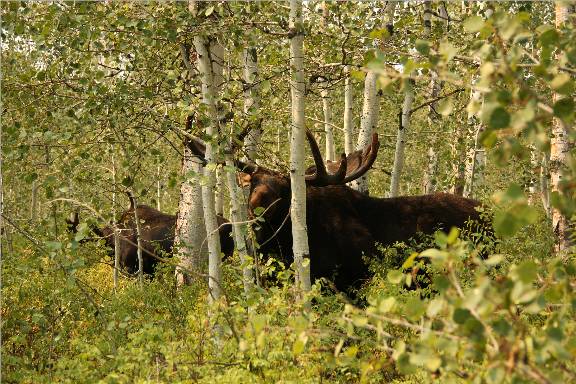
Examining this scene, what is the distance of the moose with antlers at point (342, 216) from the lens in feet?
27.6

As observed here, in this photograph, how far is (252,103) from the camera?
853 cm

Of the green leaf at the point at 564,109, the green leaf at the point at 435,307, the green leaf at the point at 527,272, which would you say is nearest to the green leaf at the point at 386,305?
the green leaf at the point at 435,307

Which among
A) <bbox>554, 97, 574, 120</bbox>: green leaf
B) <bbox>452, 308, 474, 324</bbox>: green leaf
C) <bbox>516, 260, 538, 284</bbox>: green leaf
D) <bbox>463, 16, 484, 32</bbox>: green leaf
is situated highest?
<bbox>463, 16, 484, 32</bbox>: green leaf

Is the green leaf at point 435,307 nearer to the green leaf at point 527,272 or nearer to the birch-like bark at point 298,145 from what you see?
the green leaf at point 527,272

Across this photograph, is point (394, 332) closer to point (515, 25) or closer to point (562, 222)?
point (562, 222)

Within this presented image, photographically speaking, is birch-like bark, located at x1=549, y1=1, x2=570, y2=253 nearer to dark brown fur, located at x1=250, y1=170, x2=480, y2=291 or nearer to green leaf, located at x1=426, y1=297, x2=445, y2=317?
dark brown fur, located at x1=250, y1=170, x2=480, y2=291

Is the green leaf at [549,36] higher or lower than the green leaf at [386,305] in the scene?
higher

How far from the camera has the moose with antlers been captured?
8422 millimetres

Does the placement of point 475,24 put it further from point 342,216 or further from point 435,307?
point 342,216

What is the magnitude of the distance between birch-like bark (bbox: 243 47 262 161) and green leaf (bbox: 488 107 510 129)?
11.3 ft

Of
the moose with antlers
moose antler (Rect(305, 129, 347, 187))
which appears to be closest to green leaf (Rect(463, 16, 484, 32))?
the moose with antlers

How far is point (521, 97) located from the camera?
2387 millimetres

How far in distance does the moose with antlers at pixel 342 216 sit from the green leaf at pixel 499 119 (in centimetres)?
555

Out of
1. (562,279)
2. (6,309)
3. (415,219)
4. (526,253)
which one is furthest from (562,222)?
(6,309)
